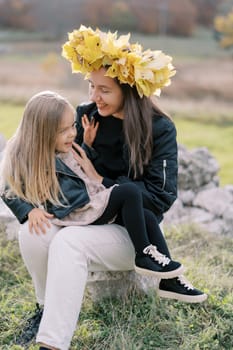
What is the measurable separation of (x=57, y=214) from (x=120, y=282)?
1.82ft

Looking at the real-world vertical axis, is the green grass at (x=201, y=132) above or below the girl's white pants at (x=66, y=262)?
below

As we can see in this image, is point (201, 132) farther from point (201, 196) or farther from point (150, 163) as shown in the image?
point (150, 163)

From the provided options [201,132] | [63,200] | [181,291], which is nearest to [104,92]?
[63,200]

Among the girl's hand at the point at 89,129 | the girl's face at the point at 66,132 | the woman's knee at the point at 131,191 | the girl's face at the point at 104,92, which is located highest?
the girl's face at the point at 104,92

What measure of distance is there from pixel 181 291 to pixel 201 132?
696cm

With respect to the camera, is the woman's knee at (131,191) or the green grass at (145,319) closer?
the woman's knee at (131,191)

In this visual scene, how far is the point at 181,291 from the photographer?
9.46 feet

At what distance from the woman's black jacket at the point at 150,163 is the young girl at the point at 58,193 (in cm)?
18

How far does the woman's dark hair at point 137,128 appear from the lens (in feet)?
9.87

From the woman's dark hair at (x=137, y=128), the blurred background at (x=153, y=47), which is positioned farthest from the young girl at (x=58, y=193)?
the blurred background at (x=153, y=47)

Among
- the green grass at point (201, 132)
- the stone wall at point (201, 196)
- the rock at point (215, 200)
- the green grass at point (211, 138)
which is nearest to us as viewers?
the stone wall at point (201, 196)

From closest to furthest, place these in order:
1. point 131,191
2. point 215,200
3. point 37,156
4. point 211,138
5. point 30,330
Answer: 1. point 131,191
2. point 37,156
3. point 30,330
4. point 215,200
5. point 211,138

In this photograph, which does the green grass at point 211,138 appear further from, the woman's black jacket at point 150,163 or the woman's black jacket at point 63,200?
the woman's black jacket at point 63,200

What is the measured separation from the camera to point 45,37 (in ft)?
65.0
